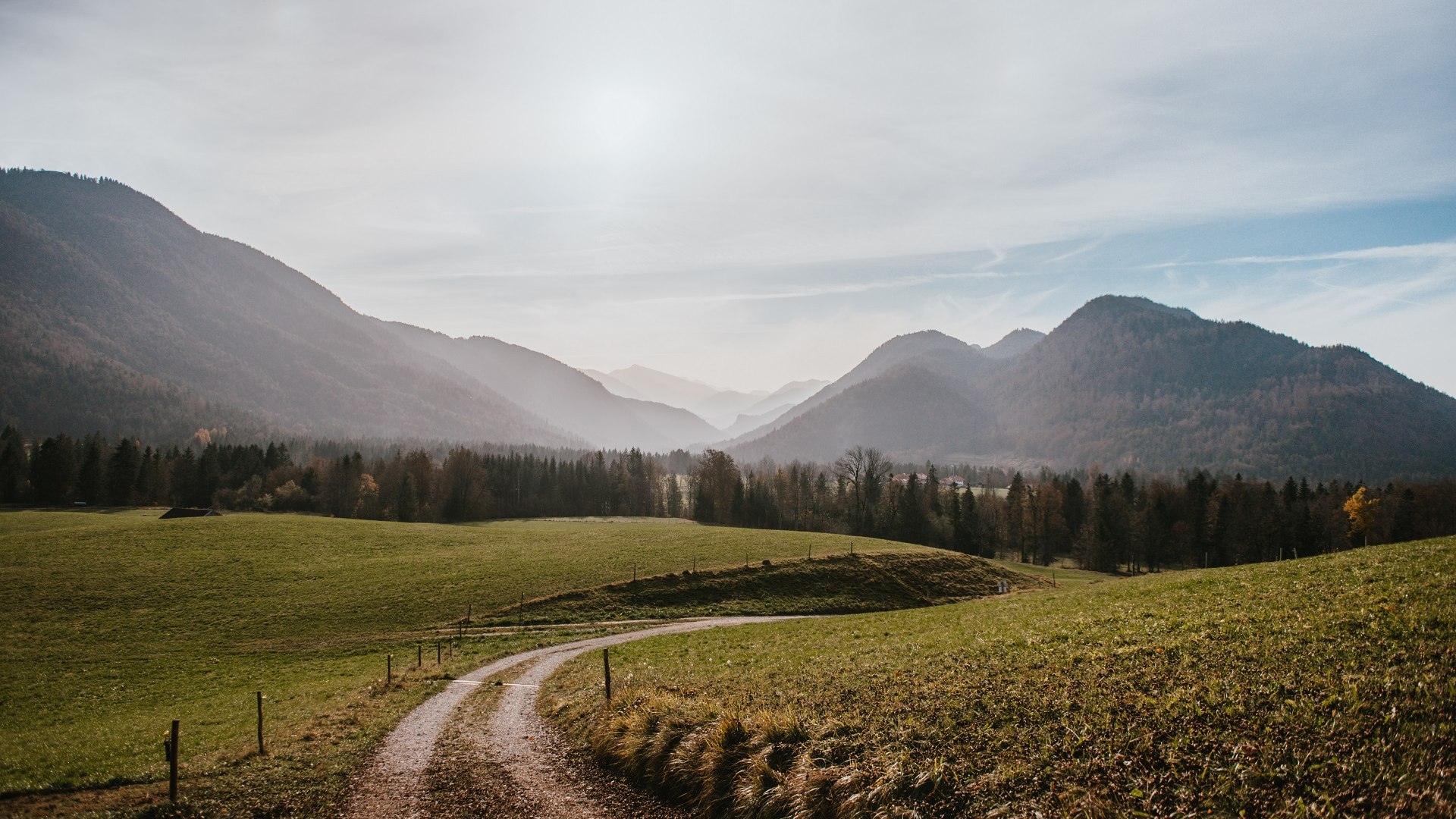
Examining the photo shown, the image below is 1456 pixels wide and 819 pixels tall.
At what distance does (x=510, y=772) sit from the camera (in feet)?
48.8

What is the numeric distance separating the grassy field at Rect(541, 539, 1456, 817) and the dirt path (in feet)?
2.71

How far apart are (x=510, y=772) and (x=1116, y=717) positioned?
13.2 meters

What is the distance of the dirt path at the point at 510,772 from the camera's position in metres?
13.0

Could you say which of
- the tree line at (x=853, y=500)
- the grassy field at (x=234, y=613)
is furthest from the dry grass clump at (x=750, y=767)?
the tree line at (x=853, y=500)

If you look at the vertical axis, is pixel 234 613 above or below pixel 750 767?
below

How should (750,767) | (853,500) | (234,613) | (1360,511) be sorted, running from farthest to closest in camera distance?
(853,500) → (1360,511) → (234,613) → (750,767)

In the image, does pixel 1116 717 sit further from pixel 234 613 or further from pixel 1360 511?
pixel 1360 511

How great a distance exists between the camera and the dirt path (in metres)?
13.0

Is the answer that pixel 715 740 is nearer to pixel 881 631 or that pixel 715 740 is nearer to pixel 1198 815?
pixel 1198 815

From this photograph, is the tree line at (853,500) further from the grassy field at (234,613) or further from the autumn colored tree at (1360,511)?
the grassy field at (234,613)

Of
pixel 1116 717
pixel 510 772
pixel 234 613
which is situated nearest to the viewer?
pixel 1116 717

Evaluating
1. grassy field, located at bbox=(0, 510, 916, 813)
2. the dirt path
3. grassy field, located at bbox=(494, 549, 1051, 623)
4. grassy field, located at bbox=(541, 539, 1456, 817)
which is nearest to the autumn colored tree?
grassy field, located at bbox=(494, 549, 1051, 623)

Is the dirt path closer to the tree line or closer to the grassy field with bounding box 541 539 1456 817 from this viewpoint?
the grassy field with bounding box 541 539 1456 817

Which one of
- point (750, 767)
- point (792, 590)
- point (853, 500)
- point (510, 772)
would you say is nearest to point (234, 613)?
point (510, 772)
